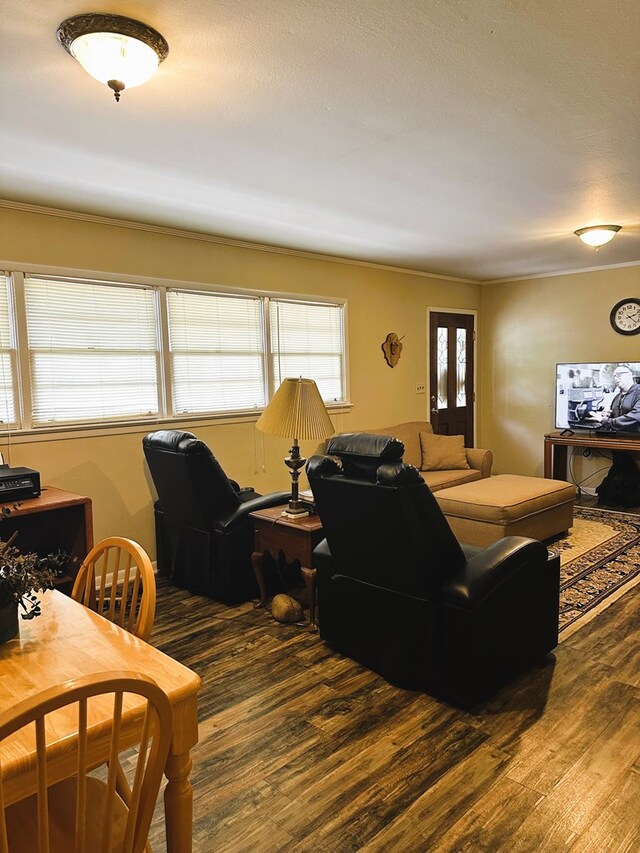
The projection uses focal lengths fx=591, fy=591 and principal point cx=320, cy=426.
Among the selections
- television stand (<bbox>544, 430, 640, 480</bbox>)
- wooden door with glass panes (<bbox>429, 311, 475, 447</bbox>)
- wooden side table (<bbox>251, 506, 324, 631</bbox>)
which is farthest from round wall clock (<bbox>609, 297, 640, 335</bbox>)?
wooden side table (<bbox>251, 506, 324, 631</bbox>)

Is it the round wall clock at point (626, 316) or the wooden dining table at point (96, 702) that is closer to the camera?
the wooden dining table at point (96, 702)

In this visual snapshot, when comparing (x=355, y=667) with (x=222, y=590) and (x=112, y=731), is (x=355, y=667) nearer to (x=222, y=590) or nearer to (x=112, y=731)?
(x=222, y=590)

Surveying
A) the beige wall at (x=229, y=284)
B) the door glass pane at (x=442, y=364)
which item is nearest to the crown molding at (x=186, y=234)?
the beige wall at (x=229, y=284)

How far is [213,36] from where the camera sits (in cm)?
194

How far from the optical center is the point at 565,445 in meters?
6.41

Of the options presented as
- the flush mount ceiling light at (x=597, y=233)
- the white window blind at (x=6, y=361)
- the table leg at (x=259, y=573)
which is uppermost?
the flush mount ceiling light at (x=597, y=233)

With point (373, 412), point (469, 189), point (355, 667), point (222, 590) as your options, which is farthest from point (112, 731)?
point (373, 412)

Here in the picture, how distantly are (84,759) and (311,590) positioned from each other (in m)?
2.36

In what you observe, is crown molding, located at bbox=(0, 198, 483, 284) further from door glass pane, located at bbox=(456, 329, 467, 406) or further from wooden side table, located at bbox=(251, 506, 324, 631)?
wooden side table, located at bbox=(251, 506, 324, 631)

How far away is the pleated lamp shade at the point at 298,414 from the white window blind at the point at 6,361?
1608mm

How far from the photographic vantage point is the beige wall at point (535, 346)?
658 cm

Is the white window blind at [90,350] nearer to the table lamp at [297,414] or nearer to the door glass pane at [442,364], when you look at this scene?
the table lamp at [297,414]

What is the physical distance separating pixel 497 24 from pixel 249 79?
2.92 ft

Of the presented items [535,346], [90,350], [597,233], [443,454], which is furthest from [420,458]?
[90,350]
